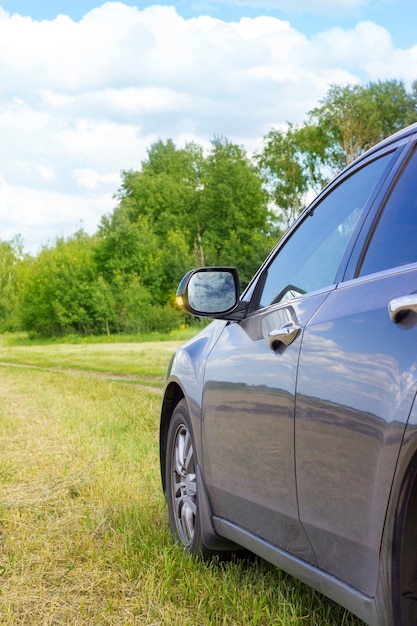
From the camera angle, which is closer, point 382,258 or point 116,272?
point 382,258

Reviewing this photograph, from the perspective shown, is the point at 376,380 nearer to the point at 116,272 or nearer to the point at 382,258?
the point at 382,258

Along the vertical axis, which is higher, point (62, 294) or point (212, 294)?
point (62, 294)

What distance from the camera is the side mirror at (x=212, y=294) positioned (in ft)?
14.5

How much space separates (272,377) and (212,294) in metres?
0.87

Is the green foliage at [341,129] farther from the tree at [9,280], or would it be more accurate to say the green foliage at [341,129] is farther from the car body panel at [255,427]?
the car body panel at [255,427]

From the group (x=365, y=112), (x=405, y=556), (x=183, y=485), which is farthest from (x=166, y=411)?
(x=365, y=112)

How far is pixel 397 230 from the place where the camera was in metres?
3.17

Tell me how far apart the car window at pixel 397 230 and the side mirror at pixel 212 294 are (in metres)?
1.22

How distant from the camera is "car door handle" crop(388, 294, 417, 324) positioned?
2.64 metres

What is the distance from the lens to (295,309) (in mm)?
3662

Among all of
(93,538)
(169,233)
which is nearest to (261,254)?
(169,233)

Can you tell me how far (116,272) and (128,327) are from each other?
635 centimetres

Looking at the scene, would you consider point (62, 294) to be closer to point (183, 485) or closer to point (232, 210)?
point (232, 210)

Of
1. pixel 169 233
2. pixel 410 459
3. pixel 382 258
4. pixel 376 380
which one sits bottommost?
pixel 410 459
